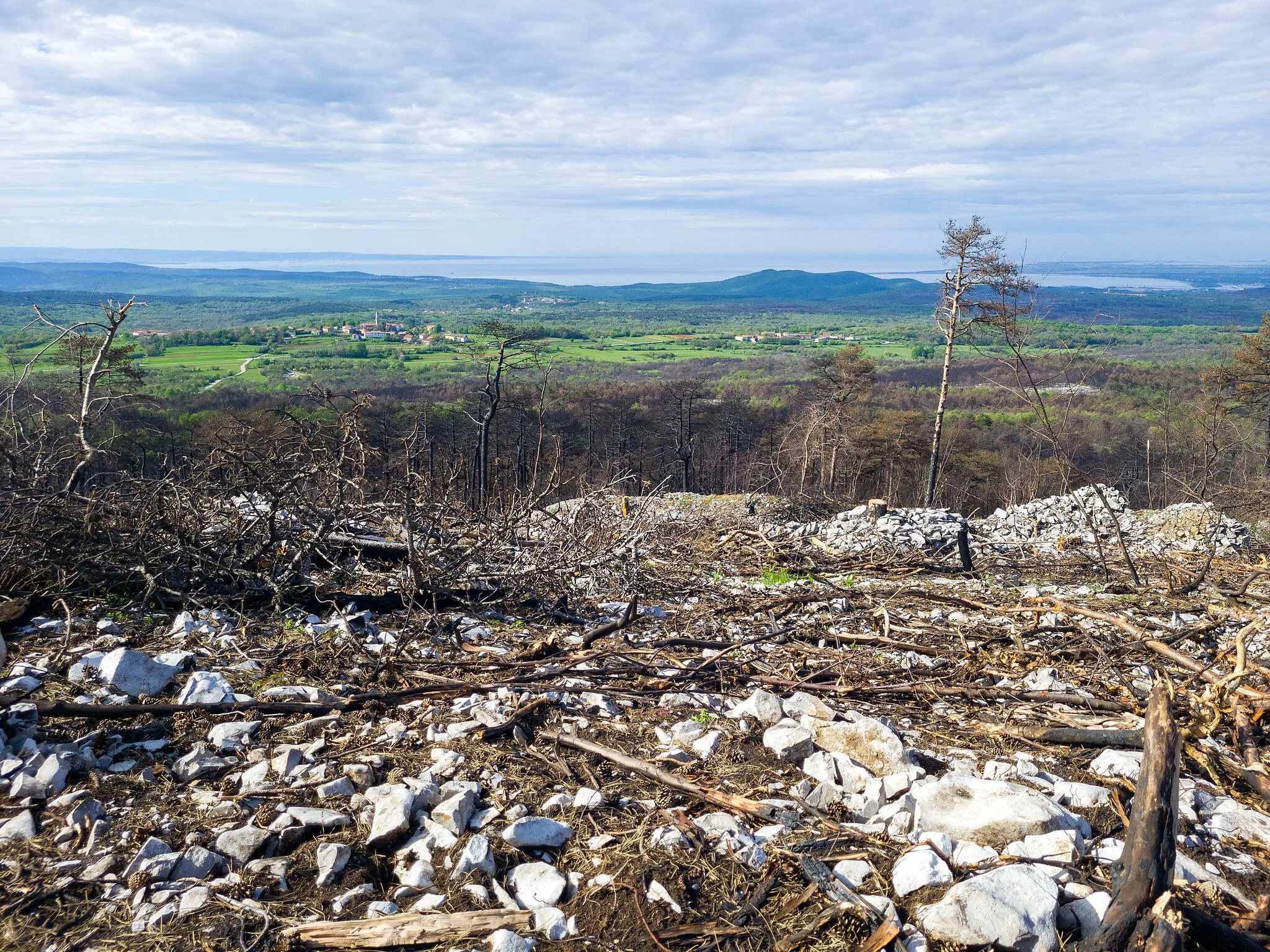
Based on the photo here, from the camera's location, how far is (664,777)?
277 cm

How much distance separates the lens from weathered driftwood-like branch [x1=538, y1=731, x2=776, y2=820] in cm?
256

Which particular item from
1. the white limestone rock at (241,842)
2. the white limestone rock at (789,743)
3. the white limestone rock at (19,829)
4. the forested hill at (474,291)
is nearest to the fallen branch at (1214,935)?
the white limestone rock at (789,743)

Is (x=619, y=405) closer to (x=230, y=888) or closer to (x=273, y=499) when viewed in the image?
(x=273, y=499)

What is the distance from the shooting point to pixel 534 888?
2195 mm

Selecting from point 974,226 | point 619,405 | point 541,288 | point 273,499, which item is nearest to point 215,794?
point 273,499

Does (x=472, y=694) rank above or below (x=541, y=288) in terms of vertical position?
below

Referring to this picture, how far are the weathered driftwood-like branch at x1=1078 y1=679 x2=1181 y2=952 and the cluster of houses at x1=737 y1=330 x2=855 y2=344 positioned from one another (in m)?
80.7

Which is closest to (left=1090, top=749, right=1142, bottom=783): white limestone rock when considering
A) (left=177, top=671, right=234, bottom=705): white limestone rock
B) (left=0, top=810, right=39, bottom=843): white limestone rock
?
(left=177, top=671, right=234, bottom=705): white limestone rock

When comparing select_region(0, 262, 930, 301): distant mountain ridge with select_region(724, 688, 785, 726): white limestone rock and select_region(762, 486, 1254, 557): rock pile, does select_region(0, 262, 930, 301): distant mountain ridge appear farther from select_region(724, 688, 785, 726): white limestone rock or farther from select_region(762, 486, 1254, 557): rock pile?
select_region(724, 688, 785, 726): white limestone rock

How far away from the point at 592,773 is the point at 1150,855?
1.74m

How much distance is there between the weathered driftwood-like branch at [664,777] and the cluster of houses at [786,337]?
8030cm

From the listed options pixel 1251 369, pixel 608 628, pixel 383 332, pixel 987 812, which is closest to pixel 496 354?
pixel 608 628

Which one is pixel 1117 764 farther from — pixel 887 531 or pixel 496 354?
pixel 496 354

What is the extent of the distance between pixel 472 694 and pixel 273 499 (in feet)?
7.01
